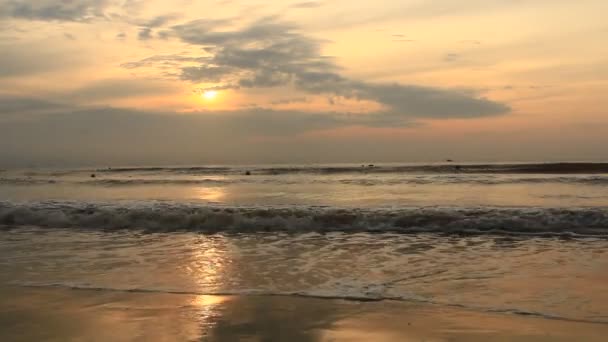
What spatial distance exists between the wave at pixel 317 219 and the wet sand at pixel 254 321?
6.08 m

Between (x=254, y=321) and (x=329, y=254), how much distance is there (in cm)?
372

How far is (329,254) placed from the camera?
27.8ft

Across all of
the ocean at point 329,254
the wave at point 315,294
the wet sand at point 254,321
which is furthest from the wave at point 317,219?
the wet sand at point 254,321

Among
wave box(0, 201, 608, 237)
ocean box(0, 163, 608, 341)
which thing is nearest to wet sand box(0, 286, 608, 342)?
ocean box(0, 163, 608, 341)

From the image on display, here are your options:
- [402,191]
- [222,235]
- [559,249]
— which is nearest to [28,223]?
[222,235]

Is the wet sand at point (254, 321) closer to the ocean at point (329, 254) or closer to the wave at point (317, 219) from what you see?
the ocean at point (329, 254)

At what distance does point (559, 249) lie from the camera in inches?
345

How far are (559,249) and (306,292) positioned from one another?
5.06 metres

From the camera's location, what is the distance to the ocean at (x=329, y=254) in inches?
228

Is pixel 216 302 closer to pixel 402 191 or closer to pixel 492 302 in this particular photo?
pixel 492 302

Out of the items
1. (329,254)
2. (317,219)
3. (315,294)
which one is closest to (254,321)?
(315,294)

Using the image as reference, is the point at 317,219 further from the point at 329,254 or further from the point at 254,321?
the point at 254,321

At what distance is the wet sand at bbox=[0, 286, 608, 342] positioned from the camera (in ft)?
14.4

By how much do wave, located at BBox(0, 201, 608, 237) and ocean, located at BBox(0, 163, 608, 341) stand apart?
4 centimetres
